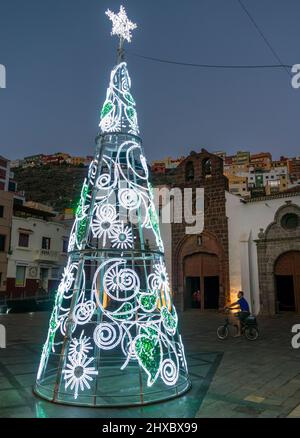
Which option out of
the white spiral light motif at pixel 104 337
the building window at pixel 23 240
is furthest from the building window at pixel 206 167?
the white spiral light motif at pixel 104 337

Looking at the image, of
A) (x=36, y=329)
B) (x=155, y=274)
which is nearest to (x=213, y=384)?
(x=155, y=274)

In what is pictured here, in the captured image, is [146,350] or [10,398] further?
[146,350]

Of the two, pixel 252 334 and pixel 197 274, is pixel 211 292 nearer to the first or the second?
pixel 197 274

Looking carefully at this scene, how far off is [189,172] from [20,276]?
1462cm

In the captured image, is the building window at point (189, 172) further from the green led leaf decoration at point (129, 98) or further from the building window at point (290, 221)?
the green led leaf decoration at point (129, 98)

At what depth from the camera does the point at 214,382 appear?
538cm

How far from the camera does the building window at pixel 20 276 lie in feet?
84.4

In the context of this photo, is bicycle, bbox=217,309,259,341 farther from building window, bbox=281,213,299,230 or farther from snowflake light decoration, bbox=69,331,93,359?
building window, bbox=281,213,299,230

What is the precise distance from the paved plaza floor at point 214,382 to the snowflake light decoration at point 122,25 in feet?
17.4

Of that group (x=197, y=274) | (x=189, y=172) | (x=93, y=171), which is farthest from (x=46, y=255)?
(x=93, y=171)

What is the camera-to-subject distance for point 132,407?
164 inches
